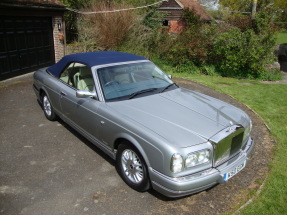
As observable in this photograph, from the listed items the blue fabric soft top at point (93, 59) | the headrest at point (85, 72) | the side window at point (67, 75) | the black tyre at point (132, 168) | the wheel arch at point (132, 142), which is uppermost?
the blue fabric soft top at point (93, 59)

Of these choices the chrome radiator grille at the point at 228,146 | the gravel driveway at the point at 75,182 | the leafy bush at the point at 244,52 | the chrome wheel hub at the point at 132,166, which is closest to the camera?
the chrome radiator grille at the point at 228,146

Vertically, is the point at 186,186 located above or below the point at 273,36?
below

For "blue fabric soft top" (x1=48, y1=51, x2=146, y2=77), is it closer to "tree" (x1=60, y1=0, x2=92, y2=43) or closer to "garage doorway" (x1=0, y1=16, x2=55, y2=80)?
"garage doorway" (x1=0, y1=16, x2=55, y2=80)

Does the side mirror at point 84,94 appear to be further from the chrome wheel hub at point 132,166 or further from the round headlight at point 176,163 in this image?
the round headlight at point 176,163

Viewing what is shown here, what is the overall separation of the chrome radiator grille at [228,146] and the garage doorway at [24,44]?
8571mm

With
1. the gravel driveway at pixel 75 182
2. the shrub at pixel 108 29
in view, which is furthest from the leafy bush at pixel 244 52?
the gravel driveway at pixel 75 182

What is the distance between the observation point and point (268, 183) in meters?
3.68

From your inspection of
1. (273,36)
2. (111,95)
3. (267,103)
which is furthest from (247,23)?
(111,95)

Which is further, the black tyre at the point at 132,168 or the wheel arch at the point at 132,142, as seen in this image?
the black tyre at the point at 132,168

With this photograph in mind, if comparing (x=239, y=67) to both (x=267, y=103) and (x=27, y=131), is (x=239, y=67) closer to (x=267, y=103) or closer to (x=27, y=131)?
(x=267, y=103)

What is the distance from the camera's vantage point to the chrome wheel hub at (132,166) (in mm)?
3332

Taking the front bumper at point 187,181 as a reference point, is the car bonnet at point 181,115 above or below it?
above

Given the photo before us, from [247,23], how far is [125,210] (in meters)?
10.9

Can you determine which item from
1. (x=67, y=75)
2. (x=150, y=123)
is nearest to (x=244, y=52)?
(x=67, y=75)
